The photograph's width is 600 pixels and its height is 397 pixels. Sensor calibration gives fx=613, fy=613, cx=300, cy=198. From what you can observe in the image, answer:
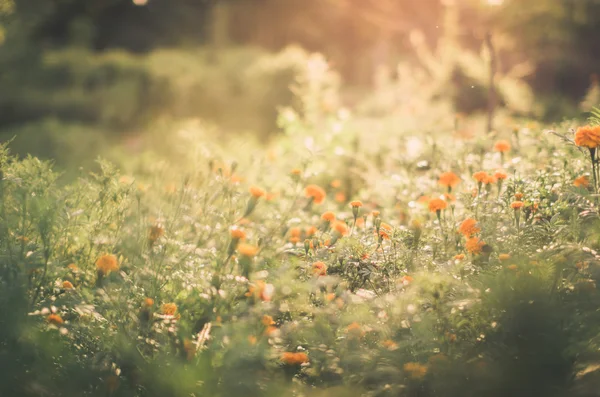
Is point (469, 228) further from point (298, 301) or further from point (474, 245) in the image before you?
A: point (298, 301)

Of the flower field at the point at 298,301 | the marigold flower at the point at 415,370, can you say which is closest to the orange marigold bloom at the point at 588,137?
the flower field at the point at 298,301

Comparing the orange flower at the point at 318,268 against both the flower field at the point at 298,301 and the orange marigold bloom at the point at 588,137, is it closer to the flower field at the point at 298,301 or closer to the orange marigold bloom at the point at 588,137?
the flower field at the point at 298,301

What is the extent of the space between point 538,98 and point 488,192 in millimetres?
10635

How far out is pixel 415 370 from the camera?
2.14 metres

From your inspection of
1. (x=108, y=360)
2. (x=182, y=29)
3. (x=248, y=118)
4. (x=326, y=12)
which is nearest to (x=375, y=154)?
(x=108, y=360)

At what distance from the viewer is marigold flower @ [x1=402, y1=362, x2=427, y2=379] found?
2.13m

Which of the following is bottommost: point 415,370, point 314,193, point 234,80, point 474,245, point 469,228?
point 415,370

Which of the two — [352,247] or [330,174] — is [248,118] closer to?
[330,174]

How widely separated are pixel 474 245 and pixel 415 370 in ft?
2.09

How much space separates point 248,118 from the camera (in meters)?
11.7

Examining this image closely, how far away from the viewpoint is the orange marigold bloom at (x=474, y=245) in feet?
8.27

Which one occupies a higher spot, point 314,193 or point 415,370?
point 314,193

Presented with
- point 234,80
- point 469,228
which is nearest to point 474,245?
point 469,228

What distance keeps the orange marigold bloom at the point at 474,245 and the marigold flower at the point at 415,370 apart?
0.59 meters
